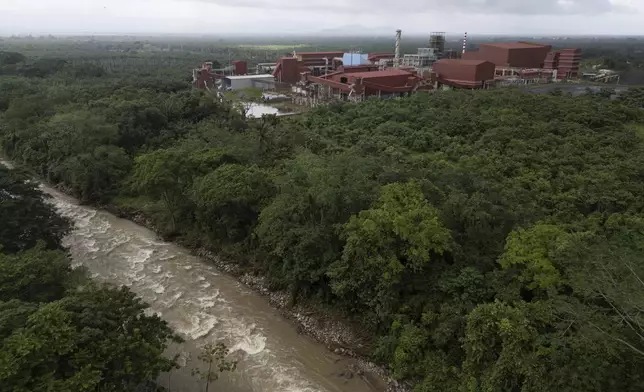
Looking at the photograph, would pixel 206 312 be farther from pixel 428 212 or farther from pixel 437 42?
pixel 437 42

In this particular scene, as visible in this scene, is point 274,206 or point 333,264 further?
point 274,206

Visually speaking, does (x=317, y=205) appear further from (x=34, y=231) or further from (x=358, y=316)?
(x=34, y=231)

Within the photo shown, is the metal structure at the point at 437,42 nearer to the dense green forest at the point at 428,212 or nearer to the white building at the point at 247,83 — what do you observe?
the white building at the point at 247,83

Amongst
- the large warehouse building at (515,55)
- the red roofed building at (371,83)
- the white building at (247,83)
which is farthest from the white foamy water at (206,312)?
the large warehouse building at (515,55)

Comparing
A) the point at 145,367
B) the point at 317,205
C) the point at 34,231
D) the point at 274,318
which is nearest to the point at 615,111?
the point at 317,205

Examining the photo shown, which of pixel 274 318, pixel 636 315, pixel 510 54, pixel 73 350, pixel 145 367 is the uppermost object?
pixel 510 54

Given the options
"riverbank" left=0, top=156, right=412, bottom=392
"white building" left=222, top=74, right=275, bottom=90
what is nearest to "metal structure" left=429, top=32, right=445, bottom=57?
"white building" left=222, top=74, right=275, bottom=90
